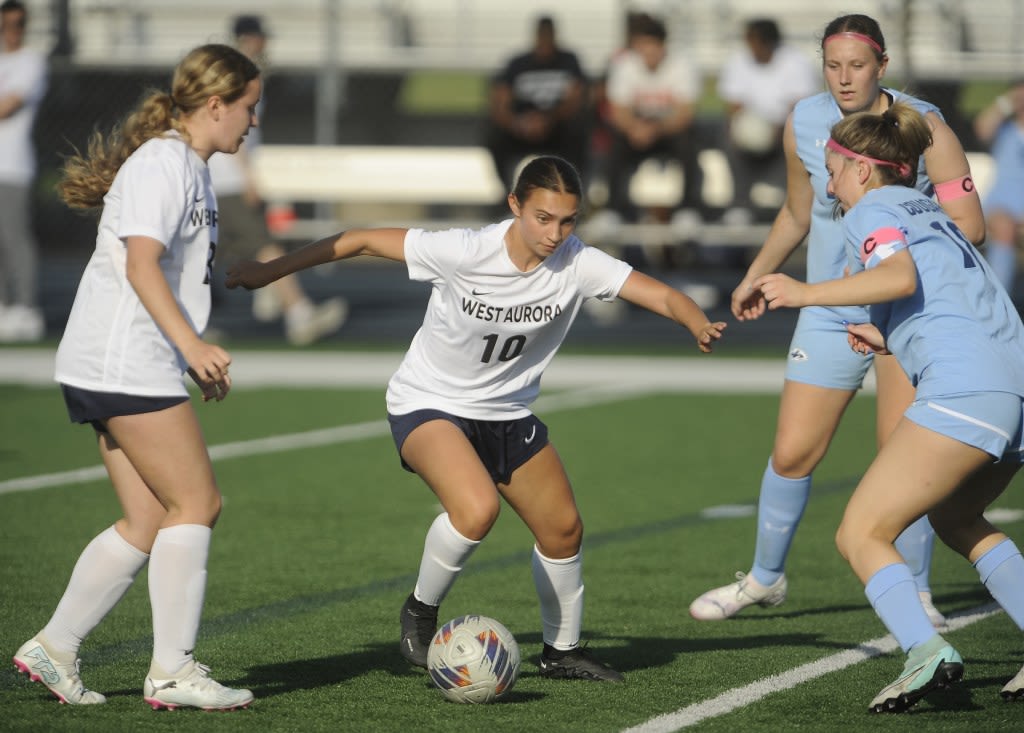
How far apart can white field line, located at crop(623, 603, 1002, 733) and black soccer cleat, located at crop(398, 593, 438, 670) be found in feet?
2.89

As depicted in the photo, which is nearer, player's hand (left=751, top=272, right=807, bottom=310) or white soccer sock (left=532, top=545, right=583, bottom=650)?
player's hand (left=751, top=272, right=807, bottom=310)

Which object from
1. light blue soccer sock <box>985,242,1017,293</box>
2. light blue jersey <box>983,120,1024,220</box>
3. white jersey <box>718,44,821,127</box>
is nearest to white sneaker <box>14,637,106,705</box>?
light blue soccer sock <box>985,242,1017,293</box>

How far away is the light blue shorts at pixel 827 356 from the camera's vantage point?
19.4 feet

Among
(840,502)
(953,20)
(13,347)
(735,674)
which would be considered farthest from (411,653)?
(953,20)

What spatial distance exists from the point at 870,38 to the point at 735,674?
86.0 inches

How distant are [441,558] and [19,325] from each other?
388 inches

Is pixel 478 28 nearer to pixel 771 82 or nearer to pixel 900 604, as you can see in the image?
pixel 771 82

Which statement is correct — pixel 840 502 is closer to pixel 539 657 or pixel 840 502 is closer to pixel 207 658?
pixel 539 657

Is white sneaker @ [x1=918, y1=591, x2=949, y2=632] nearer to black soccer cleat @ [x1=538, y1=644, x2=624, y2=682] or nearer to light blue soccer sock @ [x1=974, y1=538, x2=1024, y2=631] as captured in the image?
light blue soccer sock @ [x1=974, y1=538, x2=1024, y2=631]

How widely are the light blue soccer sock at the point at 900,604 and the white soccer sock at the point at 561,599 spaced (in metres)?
1.04

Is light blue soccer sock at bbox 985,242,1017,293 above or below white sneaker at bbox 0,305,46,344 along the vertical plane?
above

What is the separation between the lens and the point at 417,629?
523 centimetres

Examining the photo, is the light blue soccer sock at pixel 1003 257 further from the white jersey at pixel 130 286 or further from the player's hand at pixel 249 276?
the white jersey at pixel 130 286

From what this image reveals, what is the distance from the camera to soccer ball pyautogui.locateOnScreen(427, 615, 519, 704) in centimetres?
480
